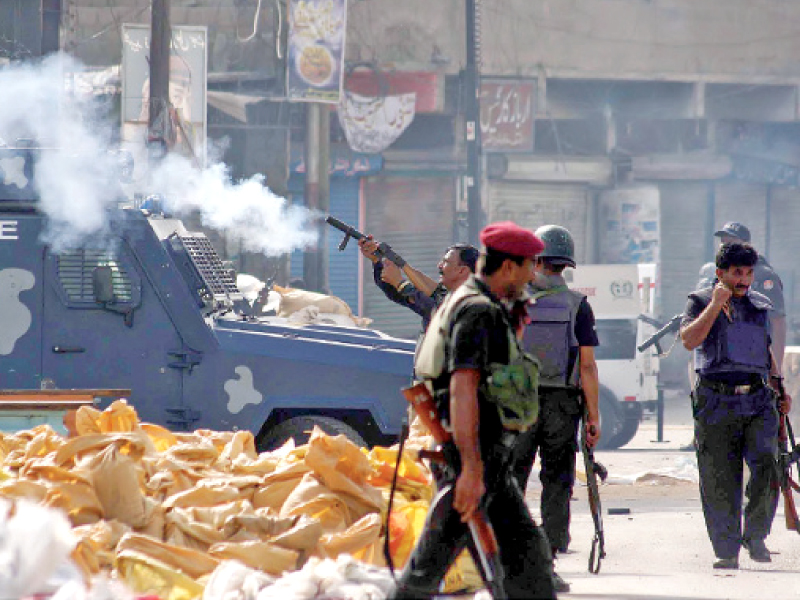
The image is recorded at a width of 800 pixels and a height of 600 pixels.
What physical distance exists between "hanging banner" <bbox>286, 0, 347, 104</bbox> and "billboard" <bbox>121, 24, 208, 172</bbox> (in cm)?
171

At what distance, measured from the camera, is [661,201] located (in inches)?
1079

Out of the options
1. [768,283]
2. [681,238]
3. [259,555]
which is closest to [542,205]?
[681,238]

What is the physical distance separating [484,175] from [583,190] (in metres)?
2.33

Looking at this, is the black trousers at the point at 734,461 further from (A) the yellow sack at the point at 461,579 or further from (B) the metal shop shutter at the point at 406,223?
(B) the metal shop shutter at the point at 406,223

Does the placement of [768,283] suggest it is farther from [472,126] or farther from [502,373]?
[472,126]

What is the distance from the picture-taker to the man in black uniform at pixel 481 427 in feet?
15.0

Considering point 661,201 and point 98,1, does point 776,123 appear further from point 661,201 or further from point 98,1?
point 98,1

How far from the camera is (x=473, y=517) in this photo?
15.1 ft

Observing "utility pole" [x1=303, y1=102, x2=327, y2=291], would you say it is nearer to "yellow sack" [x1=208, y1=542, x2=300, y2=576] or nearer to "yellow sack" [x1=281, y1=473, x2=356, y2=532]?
"yellow sack" [x1=281, y1=473, x2=356, y2=532]

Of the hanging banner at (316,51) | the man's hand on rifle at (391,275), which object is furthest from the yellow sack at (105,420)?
the hanging banner at (316,51)

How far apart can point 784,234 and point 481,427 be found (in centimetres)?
2523

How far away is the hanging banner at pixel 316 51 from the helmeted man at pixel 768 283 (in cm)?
976

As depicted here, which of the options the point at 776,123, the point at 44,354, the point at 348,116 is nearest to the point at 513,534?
the point at 44,354

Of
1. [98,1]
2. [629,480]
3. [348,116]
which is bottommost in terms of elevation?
[629,480]
